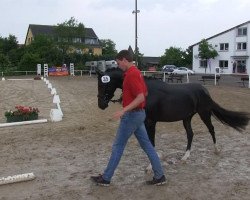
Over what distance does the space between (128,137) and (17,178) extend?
1601 mm

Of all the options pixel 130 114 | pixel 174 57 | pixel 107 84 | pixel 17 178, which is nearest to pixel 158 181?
pixel 130 114

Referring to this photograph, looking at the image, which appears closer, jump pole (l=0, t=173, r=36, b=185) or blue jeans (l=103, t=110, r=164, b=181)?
blue jeans (l=103, t=110, r=164, b=181)

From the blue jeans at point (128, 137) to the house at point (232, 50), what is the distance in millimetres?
56068

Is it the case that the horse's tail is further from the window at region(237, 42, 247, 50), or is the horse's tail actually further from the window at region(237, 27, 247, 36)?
the window at region(237, 27, 247, 36)

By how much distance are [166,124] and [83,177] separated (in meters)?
4.81

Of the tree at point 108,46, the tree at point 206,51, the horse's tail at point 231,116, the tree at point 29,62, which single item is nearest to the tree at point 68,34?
the tree at point 29,62

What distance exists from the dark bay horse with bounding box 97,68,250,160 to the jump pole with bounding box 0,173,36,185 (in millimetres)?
1347

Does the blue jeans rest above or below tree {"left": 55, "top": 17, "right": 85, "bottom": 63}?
below

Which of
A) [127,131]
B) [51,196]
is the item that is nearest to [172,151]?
[127,131]

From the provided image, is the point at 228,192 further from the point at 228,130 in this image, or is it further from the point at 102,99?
the point at 228,130

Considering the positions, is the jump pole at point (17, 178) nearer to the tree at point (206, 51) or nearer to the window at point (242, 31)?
the tree at point (206, 51)

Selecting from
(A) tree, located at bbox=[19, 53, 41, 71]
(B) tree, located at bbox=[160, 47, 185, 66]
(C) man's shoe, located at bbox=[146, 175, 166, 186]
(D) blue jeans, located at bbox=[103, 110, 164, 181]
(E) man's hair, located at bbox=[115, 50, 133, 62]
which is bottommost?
(C) man's shoe, located at bbox=[146, 175, 166, 186]

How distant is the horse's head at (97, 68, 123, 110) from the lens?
18.2 feet

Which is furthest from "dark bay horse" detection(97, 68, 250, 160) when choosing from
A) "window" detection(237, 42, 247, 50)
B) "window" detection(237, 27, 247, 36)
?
"window" detection(237, 27, 247, 36)
